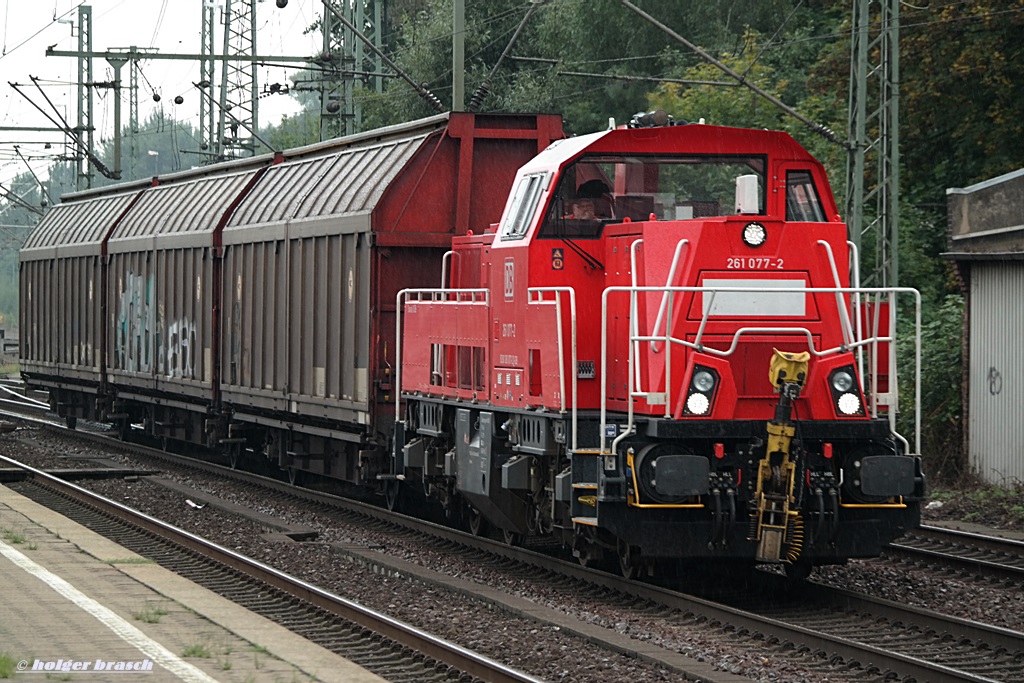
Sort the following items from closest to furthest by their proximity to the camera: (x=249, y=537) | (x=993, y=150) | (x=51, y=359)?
1. (x=249, y=537)
2. (x=993, y=150)
3. (x=51, y=359)

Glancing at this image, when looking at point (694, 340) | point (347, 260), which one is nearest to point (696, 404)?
point (694, 340)

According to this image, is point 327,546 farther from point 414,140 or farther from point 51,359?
point 51,359

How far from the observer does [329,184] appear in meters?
18.1

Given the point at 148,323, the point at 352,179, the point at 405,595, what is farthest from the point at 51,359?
the point at 405,595

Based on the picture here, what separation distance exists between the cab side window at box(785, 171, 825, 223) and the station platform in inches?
196

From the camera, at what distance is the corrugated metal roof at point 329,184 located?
1652cm

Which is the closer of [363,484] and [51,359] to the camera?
[363,484]

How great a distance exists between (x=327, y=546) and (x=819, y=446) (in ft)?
17.7

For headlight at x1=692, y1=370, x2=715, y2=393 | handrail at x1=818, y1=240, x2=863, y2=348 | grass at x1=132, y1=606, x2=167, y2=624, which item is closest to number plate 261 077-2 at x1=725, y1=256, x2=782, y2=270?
handrail at x1=818, y1=240, x2=863, y2=348

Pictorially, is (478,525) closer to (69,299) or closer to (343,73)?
(343,73)

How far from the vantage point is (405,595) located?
11844mm

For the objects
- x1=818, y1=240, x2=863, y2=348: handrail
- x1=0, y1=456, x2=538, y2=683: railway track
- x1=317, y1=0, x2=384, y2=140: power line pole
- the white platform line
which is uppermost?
x1=317, y1=0, x2=384, y2=140: power line pole

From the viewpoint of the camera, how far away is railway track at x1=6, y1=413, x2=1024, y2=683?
9.02m

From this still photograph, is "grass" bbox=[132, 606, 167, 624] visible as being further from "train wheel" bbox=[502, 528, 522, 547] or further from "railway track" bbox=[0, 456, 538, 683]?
"train wheel" bbox=[502, 528, 522, 547]
